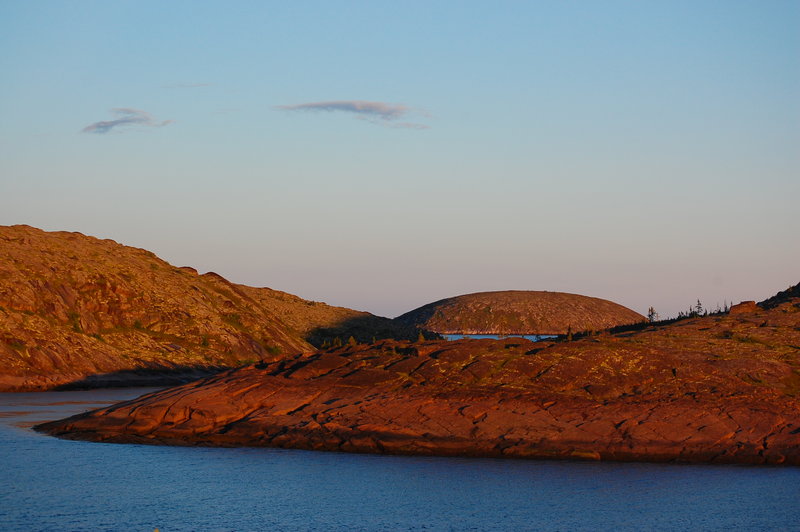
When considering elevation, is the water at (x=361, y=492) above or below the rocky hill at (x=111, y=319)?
below

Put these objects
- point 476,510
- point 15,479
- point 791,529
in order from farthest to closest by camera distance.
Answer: point 15,479 → point 476,510 → point 791,529

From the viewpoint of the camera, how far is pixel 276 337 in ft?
372

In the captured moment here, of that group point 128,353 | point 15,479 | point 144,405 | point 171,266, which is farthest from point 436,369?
point 171,266

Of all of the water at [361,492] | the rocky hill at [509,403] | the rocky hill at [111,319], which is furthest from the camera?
the rocky hill at [111,319]

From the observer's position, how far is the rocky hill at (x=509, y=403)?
155ft

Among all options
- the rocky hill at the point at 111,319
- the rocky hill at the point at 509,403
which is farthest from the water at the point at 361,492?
the rocky hill at the point at 111,319

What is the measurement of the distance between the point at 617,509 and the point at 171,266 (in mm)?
90659

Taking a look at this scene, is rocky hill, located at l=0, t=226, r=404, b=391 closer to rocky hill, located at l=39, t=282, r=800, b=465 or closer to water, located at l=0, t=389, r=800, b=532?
rocky hill, located at l=39, t=282, r=800, b=465

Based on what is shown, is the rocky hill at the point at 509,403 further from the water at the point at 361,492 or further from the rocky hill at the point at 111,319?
the rocky hill at the point at 111,319

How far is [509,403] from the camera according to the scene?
50438 mm

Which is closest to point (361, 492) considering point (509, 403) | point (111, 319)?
point (509, 403)

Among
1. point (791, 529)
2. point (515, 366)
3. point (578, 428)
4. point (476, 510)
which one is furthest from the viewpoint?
point (515, 366)

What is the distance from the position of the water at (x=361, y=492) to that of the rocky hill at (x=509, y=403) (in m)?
1.76

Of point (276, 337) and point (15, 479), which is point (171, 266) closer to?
point (276, 337)
